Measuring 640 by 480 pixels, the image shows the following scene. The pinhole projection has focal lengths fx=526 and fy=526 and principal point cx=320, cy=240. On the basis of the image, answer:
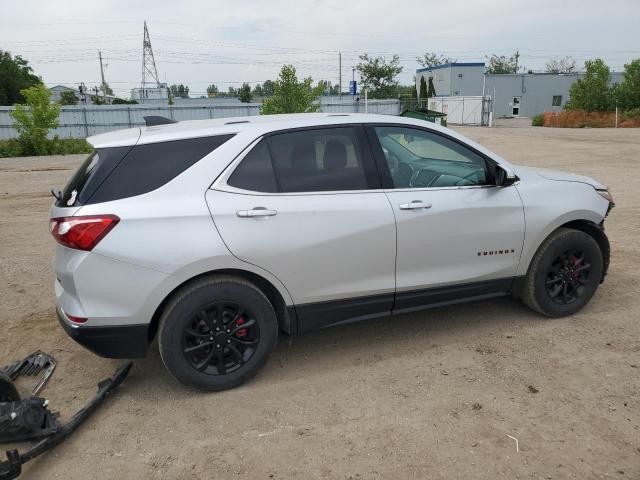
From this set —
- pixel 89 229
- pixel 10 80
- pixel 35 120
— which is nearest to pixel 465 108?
pixel 35 120

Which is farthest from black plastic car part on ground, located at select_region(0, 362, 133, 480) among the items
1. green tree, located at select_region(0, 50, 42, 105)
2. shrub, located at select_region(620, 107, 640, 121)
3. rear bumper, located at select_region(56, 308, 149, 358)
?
green tree, located at select_region(0, 50, 42, 105)

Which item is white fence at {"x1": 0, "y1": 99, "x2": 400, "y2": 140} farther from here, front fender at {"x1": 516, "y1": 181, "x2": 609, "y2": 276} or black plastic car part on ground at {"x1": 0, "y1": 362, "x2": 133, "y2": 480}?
black plastic car part on ground at {"x1": 0, "y1": 362, "x2": 133, "y2": 480}

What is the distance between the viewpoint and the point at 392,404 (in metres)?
3.26

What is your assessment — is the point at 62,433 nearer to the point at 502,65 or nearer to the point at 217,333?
the point at 217,333

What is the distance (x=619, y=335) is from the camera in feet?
13.4

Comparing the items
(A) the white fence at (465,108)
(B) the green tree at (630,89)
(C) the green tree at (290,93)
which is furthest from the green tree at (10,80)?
(B) the green tree at (630,89)

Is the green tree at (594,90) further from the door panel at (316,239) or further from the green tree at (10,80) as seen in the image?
the green tree at (10,80)

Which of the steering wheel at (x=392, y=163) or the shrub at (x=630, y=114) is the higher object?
the steering wheel at (x=392, y=163)

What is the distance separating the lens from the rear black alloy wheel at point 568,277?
4309mm

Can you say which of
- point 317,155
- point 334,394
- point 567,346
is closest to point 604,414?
point 567,346

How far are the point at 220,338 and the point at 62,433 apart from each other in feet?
3.32

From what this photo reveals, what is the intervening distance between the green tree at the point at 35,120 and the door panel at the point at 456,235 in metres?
23.6

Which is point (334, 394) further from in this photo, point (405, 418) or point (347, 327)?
point (347, 327)

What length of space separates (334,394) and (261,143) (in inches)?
67.3
